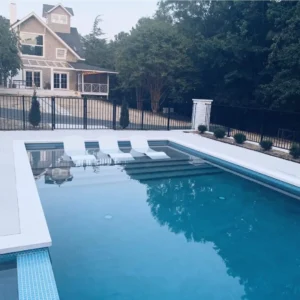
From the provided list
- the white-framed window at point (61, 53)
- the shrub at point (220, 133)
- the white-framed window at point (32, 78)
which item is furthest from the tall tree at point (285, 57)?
the white-framed window at point (61, 53)

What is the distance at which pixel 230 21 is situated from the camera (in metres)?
18.3

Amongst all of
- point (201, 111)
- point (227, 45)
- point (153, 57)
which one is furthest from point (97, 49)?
point (201, 111)

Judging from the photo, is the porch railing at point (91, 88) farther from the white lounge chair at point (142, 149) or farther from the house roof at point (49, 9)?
the white lounge chair at point (142, 149)

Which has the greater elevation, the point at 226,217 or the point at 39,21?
the point at 39,21

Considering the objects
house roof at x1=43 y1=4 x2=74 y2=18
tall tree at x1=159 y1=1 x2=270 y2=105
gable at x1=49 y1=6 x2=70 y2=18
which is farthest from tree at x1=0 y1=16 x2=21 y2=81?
house roof at x1=43 y1=4 x2=74 y2=18

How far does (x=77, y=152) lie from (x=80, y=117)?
905 centimetres

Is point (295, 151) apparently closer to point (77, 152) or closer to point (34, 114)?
point (77, 152)

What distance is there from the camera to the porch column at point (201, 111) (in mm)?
16312

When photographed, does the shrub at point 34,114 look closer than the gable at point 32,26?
Yes

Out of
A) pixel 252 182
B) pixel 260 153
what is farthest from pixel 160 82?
pixel 252 182

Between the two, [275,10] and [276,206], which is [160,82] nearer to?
[275,10]

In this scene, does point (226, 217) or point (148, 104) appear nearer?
point (226, 217)

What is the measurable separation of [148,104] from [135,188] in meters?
17.7

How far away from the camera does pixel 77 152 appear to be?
34.5 ft
